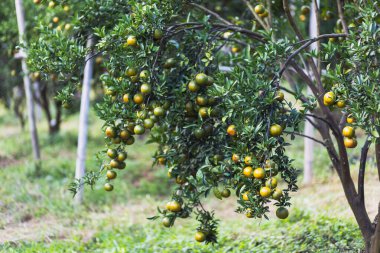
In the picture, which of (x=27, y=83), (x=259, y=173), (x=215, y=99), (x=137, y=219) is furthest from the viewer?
(x=27, y=83)

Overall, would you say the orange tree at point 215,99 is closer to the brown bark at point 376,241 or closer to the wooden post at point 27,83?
the brown bark at point 376,241

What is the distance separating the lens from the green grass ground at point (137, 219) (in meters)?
4.39

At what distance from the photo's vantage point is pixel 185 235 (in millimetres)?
5070

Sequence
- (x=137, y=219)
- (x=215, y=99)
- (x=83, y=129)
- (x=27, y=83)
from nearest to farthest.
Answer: (x=215, y=99)
(x=137, y=219)
(x=83, y=129)
(x=27, y=83)

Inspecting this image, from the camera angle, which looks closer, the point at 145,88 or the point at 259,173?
the point at 259,173

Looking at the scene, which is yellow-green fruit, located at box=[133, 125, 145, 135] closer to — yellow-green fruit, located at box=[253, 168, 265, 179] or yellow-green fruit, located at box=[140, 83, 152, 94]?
yellow-green fruit, located at box=[140, 83, 152, 94]

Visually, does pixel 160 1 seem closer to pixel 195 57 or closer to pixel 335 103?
pixel 195 57

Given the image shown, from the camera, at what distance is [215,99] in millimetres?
3037

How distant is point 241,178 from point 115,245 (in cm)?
225

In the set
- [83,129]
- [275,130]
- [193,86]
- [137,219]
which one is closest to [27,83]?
[83,129]

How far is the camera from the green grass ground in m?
4.39

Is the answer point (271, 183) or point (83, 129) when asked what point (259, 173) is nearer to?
point (271, 183)

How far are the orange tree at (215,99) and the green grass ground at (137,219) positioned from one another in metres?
0.47

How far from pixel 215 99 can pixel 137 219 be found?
3181 millimetres
